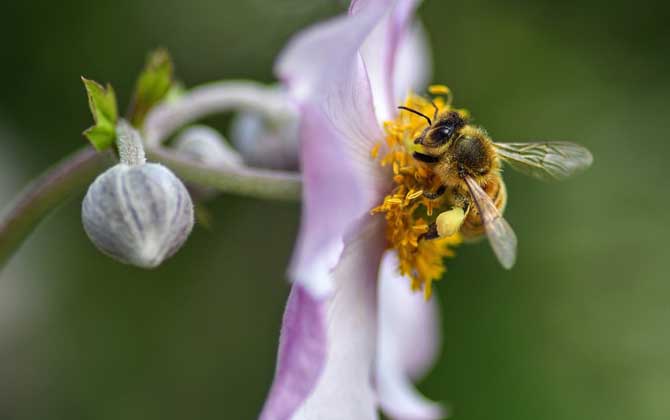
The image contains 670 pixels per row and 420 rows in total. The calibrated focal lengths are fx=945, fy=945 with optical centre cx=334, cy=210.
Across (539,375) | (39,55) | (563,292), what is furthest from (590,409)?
(39,55)

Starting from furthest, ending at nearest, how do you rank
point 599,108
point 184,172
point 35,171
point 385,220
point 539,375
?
point 599,108, point 35,171, point 539,375, point 385,220, point 184,172

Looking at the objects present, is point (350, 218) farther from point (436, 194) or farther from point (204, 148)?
point (204, 148)

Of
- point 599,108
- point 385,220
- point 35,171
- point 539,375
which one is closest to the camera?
point 385,220

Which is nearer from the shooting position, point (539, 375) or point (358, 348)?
point (358, 348)

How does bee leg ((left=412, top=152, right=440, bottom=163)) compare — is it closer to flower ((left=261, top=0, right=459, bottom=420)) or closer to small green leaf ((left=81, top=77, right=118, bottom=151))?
flower ((left=261, top=0, right=459, bottom=420))

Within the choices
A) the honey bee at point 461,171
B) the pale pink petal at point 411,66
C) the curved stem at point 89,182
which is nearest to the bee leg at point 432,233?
the honey bee at point 461,171

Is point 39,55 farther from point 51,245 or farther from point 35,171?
point 51,245

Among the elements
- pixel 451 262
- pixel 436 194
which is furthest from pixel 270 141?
pixel 451 262

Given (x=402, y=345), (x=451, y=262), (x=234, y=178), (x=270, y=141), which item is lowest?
(x=451, y=262)
